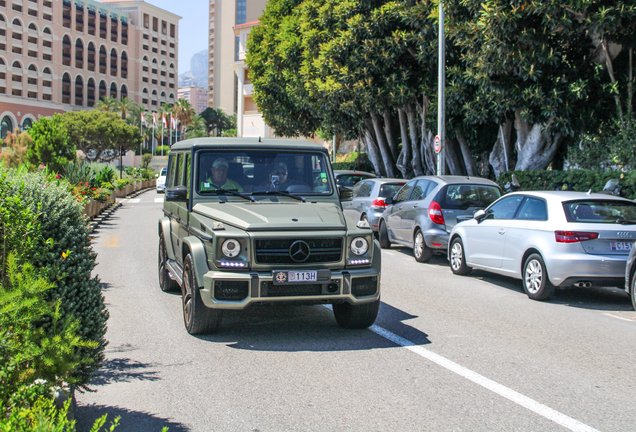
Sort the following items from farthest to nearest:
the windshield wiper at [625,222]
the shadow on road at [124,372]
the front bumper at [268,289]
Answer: the windshield wiper at [625,222] < the front bumper at [268,289] < the shadow on road at [124,372]

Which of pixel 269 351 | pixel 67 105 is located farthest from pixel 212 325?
pixel 67 105

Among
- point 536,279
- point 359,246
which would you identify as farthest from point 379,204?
point 359,246

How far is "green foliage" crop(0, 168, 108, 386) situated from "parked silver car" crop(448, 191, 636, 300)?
6.47 m

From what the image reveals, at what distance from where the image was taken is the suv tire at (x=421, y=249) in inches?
497

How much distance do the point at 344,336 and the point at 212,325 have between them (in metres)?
1.33

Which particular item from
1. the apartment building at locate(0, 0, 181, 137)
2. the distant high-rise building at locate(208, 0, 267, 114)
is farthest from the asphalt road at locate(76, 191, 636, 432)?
the distant high-rise building at locate(208, 0, 267, 114)

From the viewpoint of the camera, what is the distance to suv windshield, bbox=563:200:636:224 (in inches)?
343

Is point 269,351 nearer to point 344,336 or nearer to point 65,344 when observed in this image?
point 344,336

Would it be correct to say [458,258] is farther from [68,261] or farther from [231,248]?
[68,261]

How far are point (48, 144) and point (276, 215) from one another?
1886 cm

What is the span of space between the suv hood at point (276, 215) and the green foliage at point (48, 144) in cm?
1745

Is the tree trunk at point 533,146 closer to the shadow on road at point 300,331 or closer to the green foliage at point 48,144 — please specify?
the shadow on road at point 300,331

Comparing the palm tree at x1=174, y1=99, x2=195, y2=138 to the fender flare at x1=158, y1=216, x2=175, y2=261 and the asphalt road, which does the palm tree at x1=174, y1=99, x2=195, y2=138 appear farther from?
the asphalt road

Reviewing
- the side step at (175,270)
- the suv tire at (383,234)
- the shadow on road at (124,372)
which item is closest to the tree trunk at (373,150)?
the suv tire at (383,234)
